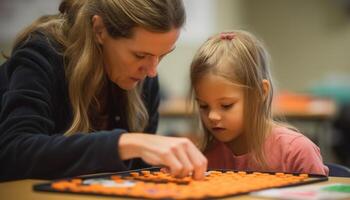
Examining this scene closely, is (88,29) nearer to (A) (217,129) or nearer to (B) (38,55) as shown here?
(B) (38,55)

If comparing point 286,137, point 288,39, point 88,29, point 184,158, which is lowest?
point 288,39

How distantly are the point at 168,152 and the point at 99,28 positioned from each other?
2.20ft

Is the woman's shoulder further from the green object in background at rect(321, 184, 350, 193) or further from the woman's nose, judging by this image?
the green object in background at rect(321, 184, 350, 193)

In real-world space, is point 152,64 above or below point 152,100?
above

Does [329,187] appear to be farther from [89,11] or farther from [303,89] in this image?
[303,89]

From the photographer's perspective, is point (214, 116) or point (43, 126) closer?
point (43, 126)

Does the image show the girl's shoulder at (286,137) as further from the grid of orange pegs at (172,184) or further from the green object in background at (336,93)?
the green object in background at (336,93)

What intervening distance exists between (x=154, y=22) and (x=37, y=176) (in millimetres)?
524

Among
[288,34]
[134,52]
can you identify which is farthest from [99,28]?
[288,34]

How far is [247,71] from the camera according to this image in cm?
202

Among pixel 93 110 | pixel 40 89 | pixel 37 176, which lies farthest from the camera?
pixel 93 110

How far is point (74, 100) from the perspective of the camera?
1.88 metres

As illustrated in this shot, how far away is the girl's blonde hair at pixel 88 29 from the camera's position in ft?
5.92

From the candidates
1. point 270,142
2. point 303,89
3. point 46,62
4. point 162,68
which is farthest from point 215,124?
point 303,89
